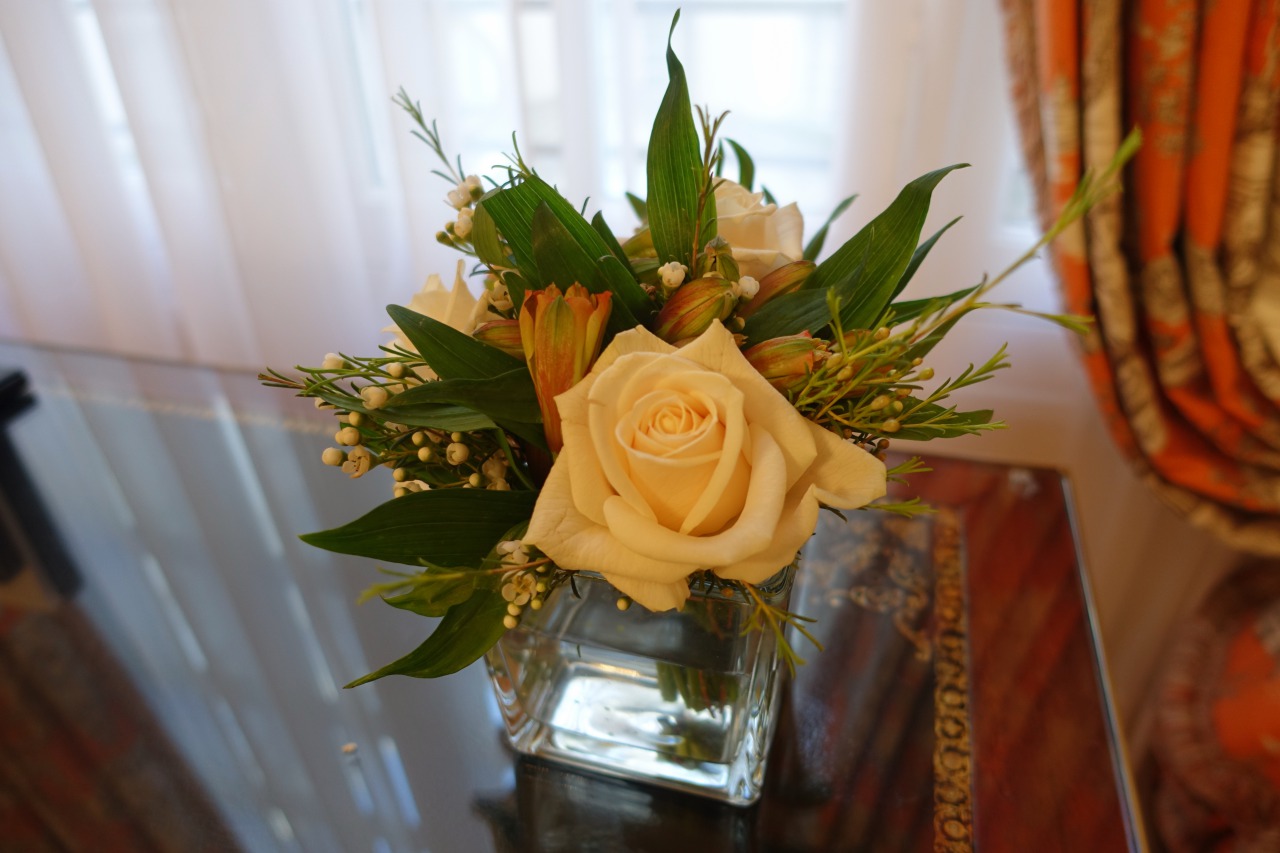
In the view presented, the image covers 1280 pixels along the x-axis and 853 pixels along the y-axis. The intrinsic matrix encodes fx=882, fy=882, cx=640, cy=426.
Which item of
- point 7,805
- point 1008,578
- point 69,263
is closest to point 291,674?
point 7,805

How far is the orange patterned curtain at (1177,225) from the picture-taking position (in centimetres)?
70

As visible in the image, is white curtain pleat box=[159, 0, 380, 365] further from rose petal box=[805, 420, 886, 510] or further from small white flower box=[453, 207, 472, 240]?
Answer: rose petal box=[805, 420, 886, 510]

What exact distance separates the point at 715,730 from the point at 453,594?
7.7 inches

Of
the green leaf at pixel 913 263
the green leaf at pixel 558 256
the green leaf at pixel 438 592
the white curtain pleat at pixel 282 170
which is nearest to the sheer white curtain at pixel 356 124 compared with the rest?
the white curtain pleat at pixel 282 170

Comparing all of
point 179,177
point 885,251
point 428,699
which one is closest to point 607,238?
point 885,251

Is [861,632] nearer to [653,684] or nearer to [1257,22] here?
[653,684]

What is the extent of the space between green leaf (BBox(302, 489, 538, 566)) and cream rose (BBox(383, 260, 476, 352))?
0.26ft

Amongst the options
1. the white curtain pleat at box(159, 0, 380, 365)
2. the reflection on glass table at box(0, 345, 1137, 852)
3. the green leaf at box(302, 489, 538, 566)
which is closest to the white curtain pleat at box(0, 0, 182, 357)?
A: the white curtain pleat at box(159, 0, 380, 365)

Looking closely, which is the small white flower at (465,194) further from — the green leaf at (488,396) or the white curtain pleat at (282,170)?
the white curtain pleat at (282,170)

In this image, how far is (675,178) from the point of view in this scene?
1.44 feet

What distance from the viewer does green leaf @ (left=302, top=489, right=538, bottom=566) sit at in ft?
1.26

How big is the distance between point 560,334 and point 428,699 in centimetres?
34

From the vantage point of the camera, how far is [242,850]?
0.52m

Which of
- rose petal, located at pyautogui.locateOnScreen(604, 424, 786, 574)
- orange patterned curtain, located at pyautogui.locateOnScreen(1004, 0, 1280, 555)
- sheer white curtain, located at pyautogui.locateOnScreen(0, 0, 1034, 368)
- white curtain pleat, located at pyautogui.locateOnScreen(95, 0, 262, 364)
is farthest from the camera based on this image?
white curtain pleat, located at pyautogui.locateOnScreen(95, 0, 262, 364)
